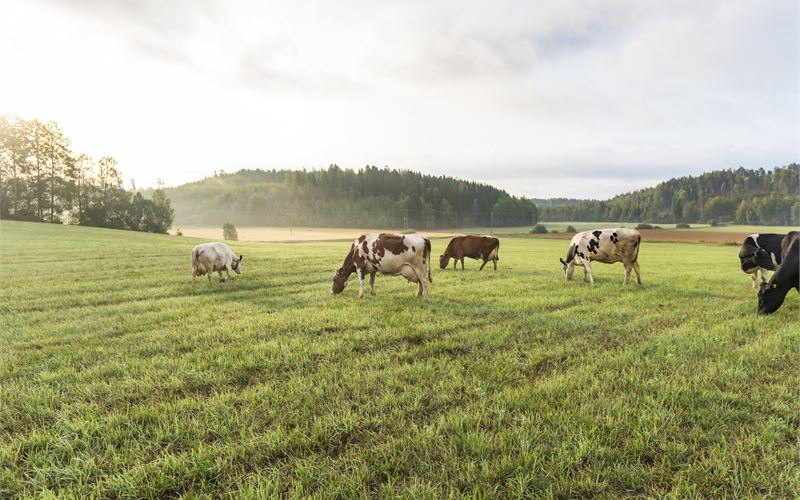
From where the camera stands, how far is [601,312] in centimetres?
800

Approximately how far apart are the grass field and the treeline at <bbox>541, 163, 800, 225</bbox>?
490 ft

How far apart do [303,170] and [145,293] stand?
138 m

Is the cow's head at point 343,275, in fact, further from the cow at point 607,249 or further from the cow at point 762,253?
the cow at point 762,253

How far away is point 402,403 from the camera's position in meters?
3.84

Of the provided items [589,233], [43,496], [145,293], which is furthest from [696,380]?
[145,293]

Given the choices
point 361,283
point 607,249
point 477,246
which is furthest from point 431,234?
point 361,283

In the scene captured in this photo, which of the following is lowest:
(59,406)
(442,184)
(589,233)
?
(59,406)

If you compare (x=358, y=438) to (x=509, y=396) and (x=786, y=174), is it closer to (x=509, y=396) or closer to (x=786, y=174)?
(x=509, y=396)

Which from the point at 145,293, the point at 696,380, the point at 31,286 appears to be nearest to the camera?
the point at 696,380

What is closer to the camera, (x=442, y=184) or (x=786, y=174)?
(x=442, y=184)

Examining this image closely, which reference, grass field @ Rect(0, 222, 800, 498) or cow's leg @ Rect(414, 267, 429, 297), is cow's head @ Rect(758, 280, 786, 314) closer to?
grass field @ Rect(0, 222, 800, 498)

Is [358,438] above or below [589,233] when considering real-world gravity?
below

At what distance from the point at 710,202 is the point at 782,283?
164 meters

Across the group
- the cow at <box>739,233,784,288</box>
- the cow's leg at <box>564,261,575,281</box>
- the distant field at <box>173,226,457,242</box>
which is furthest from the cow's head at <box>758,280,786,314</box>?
the distant field at <box>173,226,457,242</box>
